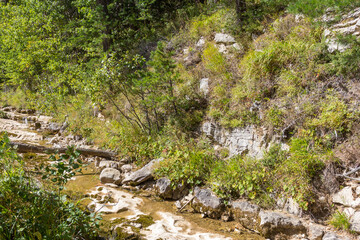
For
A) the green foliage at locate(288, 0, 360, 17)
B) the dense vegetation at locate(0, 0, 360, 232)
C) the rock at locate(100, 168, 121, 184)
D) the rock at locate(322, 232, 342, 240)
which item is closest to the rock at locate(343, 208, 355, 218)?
the rock at locate(322, 232, 342, 240)

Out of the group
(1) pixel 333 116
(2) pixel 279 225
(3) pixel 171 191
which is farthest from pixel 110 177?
(1) pixel 333 116

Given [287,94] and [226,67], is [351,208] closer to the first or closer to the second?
[287,94]

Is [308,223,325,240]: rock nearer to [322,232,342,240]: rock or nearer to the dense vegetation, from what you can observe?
[322,232,342,240]: rock

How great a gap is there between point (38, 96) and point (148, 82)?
939 cm

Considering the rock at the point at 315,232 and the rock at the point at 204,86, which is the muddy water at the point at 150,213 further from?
the rock at the point at 204,86

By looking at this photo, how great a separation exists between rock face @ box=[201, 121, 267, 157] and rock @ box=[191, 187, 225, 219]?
1360mm

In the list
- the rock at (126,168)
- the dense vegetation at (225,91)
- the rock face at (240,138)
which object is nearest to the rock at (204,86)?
the dense vegetation at (225,91)

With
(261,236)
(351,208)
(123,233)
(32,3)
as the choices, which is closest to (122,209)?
(123,233)

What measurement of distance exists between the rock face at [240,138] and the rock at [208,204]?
1.36 meters

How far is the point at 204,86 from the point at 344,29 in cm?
384

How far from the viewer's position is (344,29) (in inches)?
232

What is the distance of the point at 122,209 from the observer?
562cm

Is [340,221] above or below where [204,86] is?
below

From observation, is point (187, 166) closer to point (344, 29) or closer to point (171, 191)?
point (171, 191)
